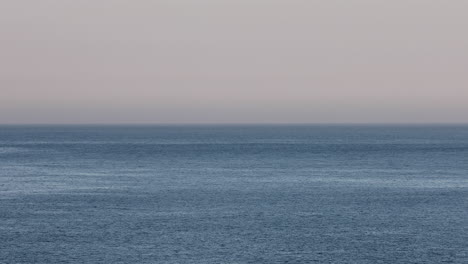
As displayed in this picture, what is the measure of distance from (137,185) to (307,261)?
45202 mm

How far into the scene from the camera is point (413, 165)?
12244cm

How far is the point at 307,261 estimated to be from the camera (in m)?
49.6

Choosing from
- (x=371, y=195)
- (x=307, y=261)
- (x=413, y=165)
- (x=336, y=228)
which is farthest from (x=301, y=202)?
(x=413, y=165)

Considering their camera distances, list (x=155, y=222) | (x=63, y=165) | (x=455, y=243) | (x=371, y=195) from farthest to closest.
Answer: (x=63, y=165), (x=371, y=195), (x=155, y=222), (x=455, y=243)

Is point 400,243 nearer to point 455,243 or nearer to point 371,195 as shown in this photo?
point 455,243

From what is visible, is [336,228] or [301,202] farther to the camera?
[301,202]

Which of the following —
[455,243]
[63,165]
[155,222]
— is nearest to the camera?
[455,243]

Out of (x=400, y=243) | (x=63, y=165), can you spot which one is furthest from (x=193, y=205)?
(x=63, y=165)

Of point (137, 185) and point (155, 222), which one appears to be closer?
point (155, 222)

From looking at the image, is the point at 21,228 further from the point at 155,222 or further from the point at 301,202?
the point at 301,202

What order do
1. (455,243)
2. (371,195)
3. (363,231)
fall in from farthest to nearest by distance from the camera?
(371,195) < (363,231) < (455,243)

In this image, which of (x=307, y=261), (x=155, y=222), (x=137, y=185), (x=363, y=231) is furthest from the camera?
(x=137, y=185)

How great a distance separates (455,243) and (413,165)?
68739mm

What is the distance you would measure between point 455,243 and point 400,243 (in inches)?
139
